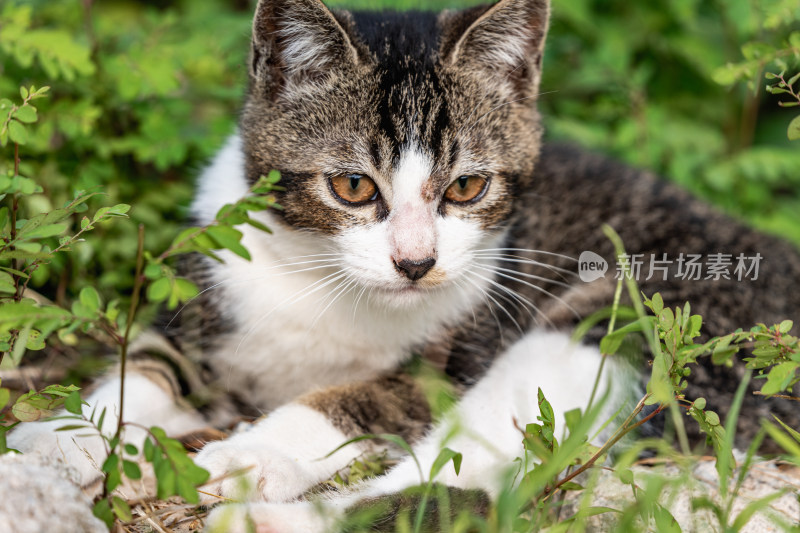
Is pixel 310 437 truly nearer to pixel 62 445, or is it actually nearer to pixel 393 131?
pixel 62 445

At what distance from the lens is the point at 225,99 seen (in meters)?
3.58

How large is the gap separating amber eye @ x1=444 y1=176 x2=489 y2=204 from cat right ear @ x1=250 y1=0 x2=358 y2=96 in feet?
1.55

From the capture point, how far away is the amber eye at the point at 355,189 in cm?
211

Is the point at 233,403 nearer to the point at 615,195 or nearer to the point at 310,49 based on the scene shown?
the point at 310,49

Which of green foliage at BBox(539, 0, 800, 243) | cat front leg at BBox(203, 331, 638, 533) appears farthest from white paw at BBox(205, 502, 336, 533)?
green foliage at BBox(539, 0, 800, 243)

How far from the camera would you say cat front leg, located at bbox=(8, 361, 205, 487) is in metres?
1.94

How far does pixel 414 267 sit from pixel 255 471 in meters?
0.68

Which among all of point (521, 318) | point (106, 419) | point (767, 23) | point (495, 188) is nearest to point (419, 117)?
point (495, 188)

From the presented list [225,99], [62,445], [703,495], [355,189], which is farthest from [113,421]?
[225,99]

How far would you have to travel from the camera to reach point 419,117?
2125mm

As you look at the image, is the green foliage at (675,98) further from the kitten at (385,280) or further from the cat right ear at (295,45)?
the cat right ear at (295,45)

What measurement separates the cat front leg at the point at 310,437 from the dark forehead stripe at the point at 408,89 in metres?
0.75

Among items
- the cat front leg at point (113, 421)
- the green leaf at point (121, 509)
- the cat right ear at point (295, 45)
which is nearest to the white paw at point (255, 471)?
the cat front leg at point (113, 421)

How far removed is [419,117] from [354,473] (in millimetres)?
1048
